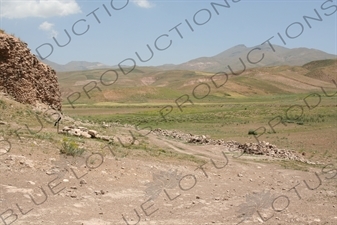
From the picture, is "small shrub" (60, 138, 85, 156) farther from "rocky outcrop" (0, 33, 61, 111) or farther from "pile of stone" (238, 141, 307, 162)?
"pile of stone" (238, 141, 307, 162)

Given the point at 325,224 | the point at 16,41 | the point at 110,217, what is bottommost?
the point at 325,224

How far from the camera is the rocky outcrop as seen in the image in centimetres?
1755

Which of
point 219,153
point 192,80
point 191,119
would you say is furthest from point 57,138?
point 192,80

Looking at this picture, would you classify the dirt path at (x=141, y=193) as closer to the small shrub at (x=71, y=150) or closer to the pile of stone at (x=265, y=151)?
the small shrub at (x=71, y=150)

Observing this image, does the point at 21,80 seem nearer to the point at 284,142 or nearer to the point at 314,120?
the point at 284,142

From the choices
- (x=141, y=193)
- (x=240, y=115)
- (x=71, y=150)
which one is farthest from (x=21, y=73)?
(x=240, y=115)

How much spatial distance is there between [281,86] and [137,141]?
10380cm

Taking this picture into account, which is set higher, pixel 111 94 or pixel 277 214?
pixel 111 94

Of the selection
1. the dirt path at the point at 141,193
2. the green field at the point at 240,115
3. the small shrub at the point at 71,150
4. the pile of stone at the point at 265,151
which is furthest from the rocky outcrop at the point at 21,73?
the green field at the point at 240,115

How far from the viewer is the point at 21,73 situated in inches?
709

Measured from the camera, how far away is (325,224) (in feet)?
30.2

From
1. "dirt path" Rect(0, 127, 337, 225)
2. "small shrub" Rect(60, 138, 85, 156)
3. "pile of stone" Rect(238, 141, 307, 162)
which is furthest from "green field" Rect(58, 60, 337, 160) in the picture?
"small shrub" Rect(60, 138, 85, 156)

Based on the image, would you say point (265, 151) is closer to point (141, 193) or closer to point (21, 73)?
point (141, 193)

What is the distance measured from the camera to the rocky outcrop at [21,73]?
1755 centimetres
